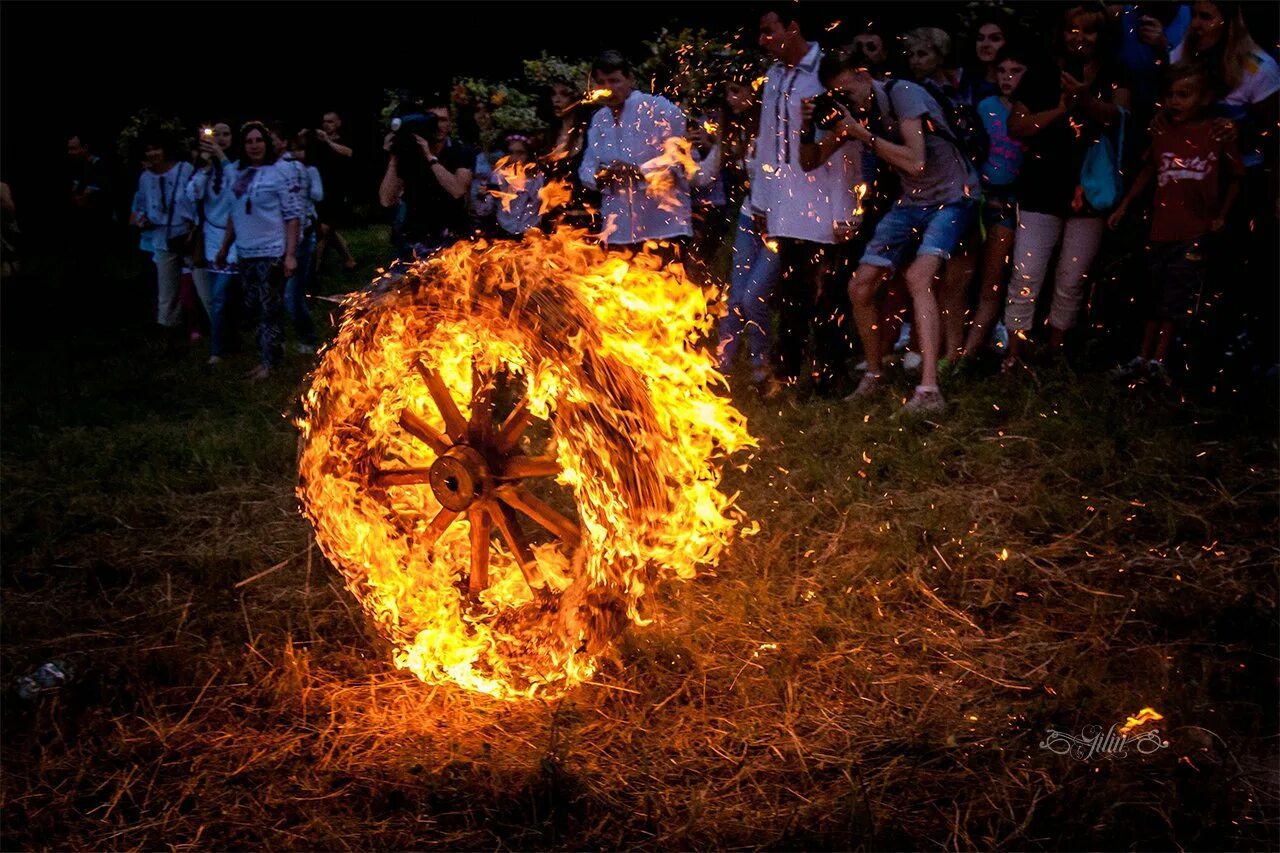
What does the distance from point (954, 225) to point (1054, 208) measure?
72 centimetres

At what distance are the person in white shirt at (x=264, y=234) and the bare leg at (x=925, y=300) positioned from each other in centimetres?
538

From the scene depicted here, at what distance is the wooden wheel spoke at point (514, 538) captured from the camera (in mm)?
4176

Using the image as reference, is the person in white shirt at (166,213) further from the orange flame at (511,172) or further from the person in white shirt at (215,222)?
the orange flame at (511,172)

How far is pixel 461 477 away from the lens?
13.5 feet

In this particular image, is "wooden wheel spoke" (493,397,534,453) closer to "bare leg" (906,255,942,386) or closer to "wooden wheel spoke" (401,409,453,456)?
"wooden wheel spoke" (401,409,453,456)

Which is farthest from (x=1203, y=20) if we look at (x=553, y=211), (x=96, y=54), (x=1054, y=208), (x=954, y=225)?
(x=96, y=54)

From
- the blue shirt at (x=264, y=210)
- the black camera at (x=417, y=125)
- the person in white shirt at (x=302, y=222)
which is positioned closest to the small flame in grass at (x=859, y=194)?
the black camera at (x=417, y=125)

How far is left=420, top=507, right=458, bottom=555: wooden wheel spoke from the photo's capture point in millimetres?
4309

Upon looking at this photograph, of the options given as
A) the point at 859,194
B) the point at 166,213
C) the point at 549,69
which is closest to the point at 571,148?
the point at 859,194

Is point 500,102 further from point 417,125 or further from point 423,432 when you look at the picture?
point 423,432

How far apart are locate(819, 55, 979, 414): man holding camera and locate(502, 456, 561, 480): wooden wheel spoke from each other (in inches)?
124

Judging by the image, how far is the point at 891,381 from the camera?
288 inches

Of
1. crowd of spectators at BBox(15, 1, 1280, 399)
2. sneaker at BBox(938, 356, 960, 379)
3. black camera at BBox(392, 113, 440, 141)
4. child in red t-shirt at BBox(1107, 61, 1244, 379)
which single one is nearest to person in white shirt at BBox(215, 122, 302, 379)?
crowd of spectators at BBox(15, 1, 1280, 399)

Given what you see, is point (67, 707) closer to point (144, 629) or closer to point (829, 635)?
point (144, 629)
